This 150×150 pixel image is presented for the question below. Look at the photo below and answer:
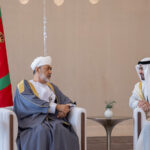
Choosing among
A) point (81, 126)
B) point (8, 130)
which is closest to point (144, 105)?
point (81, 126)

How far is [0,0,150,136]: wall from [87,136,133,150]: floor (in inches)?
15.1

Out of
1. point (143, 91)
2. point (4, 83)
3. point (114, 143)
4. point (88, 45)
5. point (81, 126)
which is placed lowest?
A: point (114, 143)

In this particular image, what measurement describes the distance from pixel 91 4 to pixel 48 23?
981mm

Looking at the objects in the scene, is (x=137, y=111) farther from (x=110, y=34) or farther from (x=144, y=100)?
(x=110, y=34)

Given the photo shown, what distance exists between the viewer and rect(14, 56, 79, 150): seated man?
387 centimetres

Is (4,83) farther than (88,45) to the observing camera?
No

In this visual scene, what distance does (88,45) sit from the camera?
6.96 metres

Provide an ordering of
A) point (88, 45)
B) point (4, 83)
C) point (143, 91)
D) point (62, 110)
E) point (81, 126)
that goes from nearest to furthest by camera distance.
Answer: point (81, 126), point (62, 110), point (143, 91), point (4, 83), point (88, 45)

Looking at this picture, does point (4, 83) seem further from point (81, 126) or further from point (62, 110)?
point (81, 126)

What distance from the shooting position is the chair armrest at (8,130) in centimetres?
372

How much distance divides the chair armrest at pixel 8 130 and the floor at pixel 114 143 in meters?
2.21

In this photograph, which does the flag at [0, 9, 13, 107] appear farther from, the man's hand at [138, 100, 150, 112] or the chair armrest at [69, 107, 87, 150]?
the man's hand at [138, 100, 150, 112]

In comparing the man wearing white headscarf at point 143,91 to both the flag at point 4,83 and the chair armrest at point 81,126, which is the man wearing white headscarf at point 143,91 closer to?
the chair armrest at point 81,126

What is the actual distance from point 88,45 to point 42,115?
3049 millimetres
